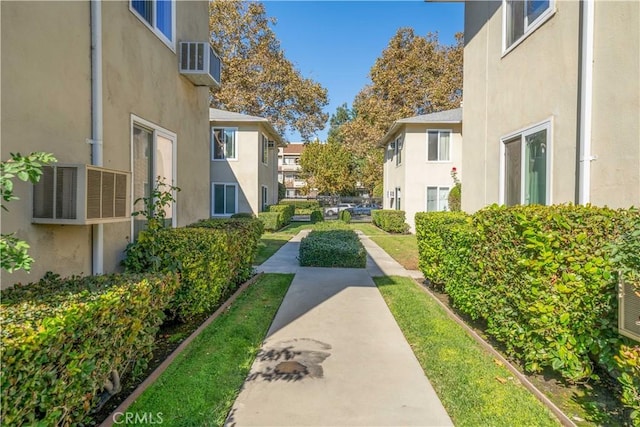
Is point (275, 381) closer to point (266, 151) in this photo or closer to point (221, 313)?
point (221, 313)

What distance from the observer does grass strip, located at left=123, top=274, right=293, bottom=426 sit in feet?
10.1

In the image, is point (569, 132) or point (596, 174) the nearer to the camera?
point (596, 174)

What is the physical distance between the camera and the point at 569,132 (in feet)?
15.8

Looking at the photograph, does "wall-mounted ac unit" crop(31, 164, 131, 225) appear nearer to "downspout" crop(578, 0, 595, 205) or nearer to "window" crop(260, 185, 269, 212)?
"downspout" crop(578, 0, 595, 205)

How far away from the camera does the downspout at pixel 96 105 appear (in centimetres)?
419

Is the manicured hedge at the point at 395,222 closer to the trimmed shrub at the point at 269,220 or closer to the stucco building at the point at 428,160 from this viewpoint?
the stucco building at the point at 428,160

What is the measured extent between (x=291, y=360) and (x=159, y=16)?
18.7 ft

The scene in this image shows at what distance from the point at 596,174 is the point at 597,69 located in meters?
1.22

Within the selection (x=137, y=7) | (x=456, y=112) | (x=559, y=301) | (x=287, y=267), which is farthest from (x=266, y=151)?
(x=559, y=301)

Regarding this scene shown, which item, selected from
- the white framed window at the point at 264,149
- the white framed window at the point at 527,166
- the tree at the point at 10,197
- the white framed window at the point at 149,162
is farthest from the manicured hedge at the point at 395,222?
the tree at the point at 10,197

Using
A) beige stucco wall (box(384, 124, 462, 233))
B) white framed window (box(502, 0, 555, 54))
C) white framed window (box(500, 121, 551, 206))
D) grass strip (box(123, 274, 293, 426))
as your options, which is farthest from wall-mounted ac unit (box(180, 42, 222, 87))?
beige stucco wall (box(384, 124, 462, 233))

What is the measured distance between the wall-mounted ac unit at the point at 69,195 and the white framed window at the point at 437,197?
17596mm

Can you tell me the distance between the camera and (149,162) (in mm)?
5777

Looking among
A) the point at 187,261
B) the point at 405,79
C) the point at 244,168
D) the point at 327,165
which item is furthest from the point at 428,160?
the point at 405,79
